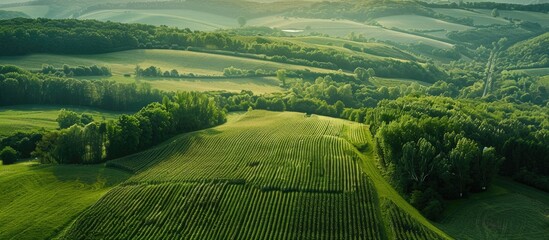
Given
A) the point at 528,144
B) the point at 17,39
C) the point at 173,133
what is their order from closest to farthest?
the point at 528,144 → the point at 173,133 → the point at 17,39

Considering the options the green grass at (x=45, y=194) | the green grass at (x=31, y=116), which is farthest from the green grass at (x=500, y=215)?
the green grass at (x=31, y=116)

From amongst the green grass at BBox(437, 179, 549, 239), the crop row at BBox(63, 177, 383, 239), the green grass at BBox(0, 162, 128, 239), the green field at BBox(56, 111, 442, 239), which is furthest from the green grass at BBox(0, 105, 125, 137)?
the green grass at BBox(437, 179, 549, 239)

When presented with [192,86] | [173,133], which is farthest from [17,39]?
[173,133]

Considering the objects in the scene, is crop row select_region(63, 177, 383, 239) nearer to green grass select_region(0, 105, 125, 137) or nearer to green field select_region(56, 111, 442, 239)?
green field select_region(56, 111, 442, 239)

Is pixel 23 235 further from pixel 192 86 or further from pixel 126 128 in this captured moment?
pixel 192 86

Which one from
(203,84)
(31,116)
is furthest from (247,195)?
(203,84)

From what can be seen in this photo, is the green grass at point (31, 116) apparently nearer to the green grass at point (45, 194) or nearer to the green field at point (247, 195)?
the green grass at point (45, 194)
